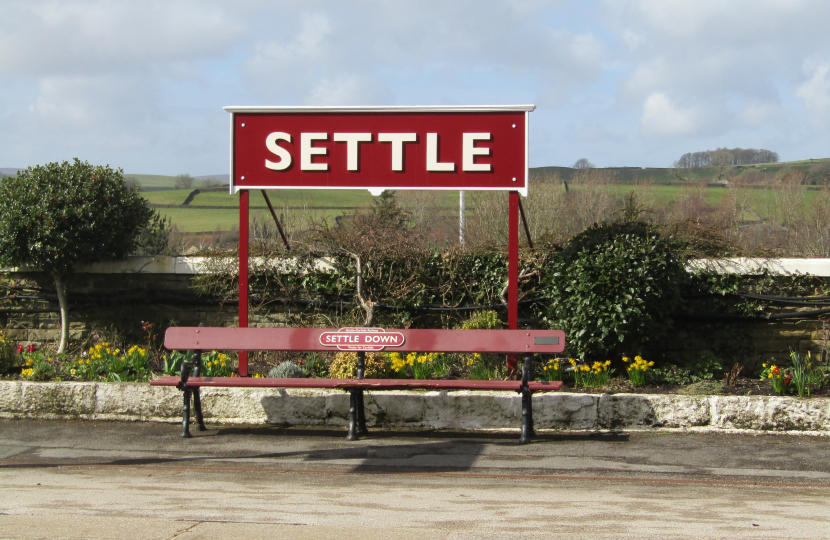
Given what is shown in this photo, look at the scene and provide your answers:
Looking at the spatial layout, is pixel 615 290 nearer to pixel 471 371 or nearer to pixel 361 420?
pixel 471 371

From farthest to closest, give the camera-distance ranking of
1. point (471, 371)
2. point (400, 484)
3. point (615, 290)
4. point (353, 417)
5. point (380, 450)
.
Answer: point (471, 371), point (615, 290), point (353, 417), point (380, 450), point (400, 484)

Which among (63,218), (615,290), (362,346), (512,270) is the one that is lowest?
(362,346)

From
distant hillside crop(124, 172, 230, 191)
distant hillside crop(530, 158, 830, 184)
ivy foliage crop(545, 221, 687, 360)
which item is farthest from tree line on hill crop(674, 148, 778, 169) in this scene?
ivy foliage crop(545, 221, 687, 360)

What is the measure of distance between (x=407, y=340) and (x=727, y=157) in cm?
5279

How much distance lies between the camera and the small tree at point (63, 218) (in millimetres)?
7805

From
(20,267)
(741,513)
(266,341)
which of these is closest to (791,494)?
(741,513)

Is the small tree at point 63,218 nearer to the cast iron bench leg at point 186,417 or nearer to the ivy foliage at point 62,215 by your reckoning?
the ivy foliage at point 62,215

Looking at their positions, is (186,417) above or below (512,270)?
below

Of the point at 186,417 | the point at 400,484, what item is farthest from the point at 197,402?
the point at 400,484

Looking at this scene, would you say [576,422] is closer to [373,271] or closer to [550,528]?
[550,528]

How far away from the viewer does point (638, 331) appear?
21.9ft

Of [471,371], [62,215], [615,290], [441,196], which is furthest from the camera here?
[441,196]

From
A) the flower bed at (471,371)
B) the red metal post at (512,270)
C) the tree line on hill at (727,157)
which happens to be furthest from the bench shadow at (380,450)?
the tree line on hill at (727,157)

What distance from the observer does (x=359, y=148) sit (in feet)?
22.9
